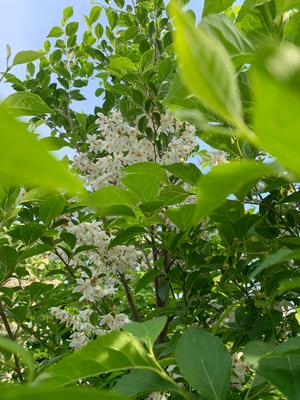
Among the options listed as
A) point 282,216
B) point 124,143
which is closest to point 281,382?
point 282,216

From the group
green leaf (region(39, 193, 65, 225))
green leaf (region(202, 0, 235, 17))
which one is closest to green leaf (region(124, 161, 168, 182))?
green leaf (region(202, 0, 235, 17))

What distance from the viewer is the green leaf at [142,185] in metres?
1.00

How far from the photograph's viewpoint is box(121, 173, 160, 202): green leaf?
39.4 inches

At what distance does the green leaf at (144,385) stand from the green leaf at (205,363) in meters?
0.04

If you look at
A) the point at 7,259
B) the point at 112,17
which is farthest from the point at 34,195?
the point at 112,17

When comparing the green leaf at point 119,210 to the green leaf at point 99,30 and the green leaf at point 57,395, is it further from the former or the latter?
the green leaf at point 99,30

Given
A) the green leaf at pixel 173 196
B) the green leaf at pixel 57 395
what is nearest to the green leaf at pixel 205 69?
the green leaf at pixel 57 395

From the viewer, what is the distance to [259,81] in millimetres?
205

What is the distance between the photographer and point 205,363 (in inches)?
28.5

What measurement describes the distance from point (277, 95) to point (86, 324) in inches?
74.7

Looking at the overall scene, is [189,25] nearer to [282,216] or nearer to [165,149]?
[282,216]

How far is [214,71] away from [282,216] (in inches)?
49.0

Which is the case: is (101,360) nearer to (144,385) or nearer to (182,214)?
(144,385)

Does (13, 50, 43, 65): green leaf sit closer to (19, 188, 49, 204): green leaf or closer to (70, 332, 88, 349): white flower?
(19, 188, 49, 204): green leaf
